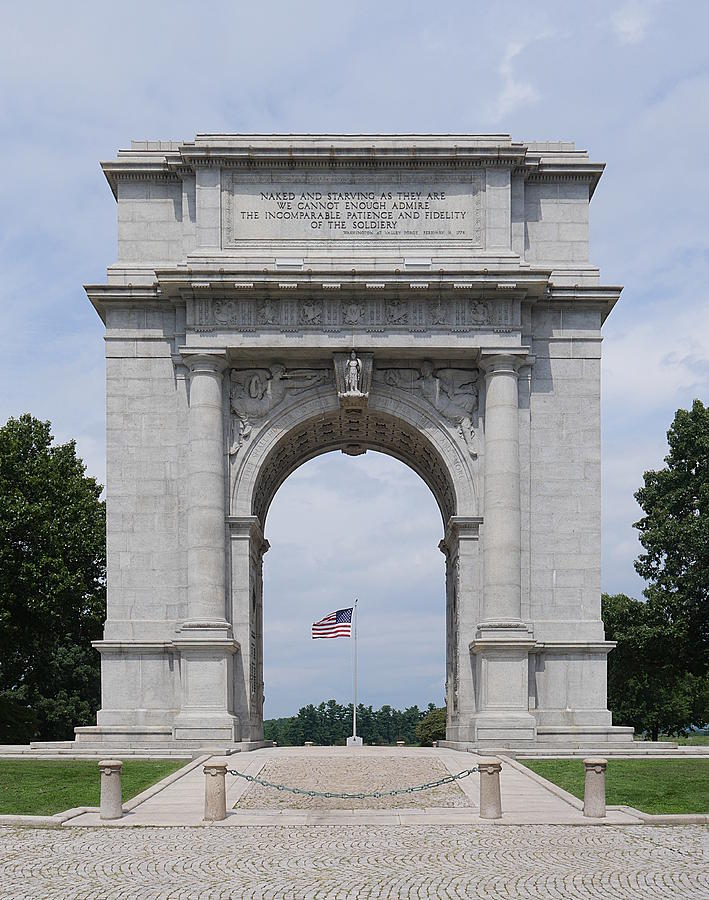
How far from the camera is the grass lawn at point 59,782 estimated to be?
26.1 meters

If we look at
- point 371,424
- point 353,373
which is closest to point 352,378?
point 353,373

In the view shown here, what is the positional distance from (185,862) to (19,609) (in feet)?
137

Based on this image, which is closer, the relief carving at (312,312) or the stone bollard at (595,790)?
the stone bollard at (595,790)

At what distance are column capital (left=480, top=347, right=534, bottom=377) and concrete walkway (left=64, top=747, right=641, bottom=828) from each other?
532 inches

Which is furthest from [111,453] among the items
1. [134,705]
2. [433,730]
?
[433,730]

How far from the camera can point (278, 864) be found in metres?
19.4

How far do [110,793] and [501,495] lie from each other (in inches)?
809

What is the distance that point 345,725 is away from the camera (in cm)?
16238

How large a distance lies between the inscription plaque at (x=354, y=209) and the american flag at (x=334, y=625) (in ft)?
64.3

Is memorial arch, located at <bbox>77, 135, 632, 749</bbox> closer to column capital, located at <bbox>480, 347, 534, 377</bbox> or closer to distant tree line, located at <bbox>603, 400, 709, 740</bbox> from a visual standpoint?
column capital, located at <bbox>480, 347, 534, 377</bbox>

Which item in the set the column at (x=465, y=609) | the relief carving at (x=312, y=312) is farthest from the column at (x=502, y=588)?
the relief carving at (x=312, y=312)

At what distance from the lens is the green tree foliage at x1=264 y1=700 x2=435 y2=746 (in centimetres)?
15888

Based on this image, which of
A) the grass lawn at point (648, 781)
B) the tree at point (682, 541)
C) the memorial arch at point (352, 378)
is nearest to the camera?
the grass lawn at point (648, 781)

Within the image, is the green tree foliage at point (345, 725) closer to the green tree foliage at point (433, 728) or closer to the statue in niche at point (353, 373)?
the green tree foliage at point (433, 728)
